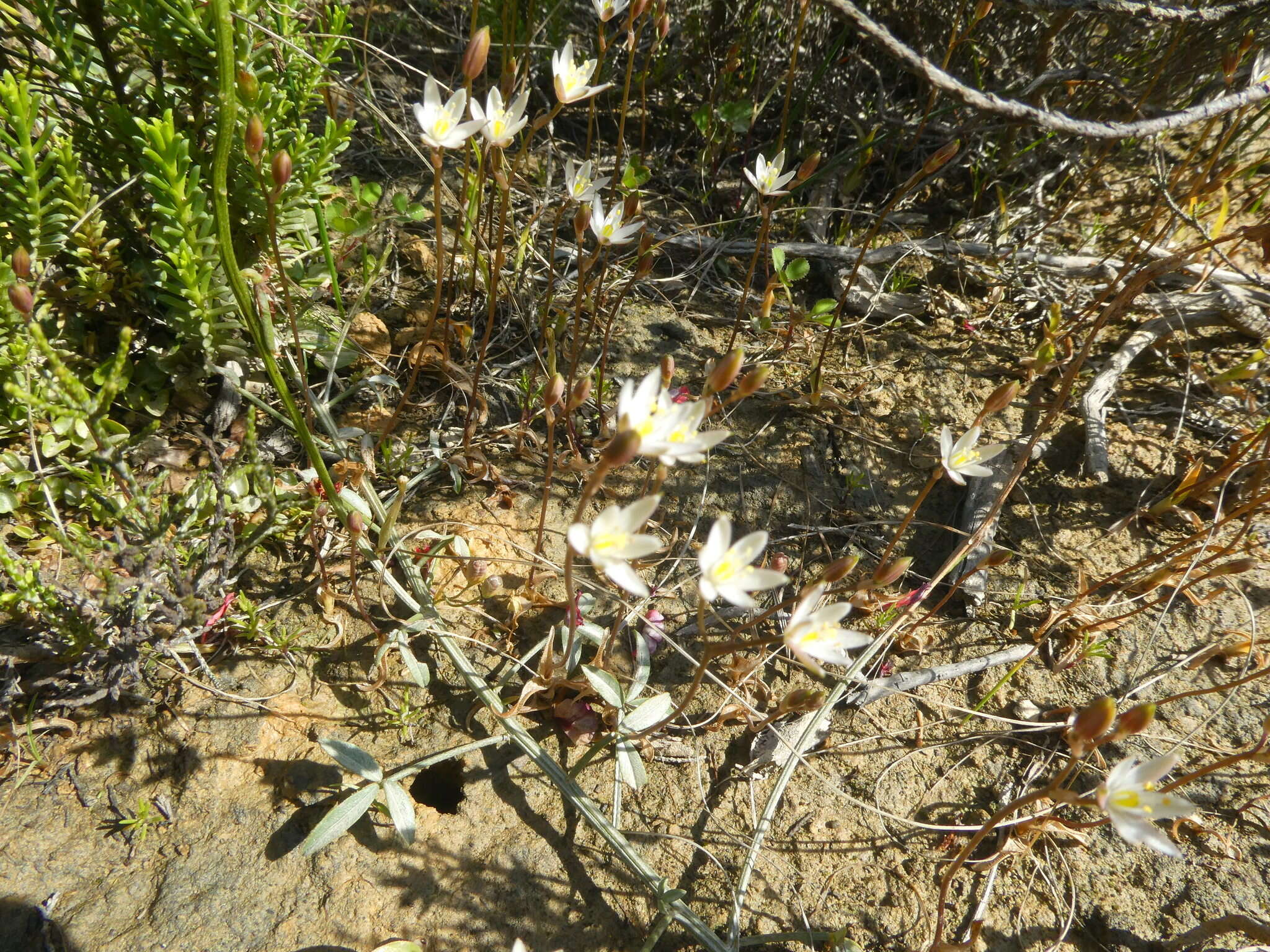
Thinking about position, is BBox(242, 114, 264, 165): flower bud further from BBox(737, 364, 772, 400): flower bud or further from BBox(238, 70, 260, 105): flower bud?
BBox(737, 364, 772, 400): flower bud

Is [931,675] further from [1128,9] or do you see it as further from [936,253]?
[1128,9]

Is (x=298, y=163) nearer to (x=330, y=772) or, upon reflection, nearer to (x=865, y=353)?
(x=330, y=772)

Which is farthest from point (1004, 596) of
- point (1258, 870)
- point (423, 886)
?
point (423, 886)

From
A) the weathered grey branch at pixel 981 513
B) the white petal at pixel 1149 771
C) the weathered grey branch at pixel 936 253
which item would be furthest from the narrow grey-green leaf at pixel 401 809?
the weathered grey branch at pixel 936 253

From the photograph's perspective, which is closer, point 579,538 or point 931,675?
point 579,538

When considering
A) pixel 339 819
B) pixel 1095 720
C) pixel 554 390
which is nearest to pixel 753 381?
pixel 554 390
